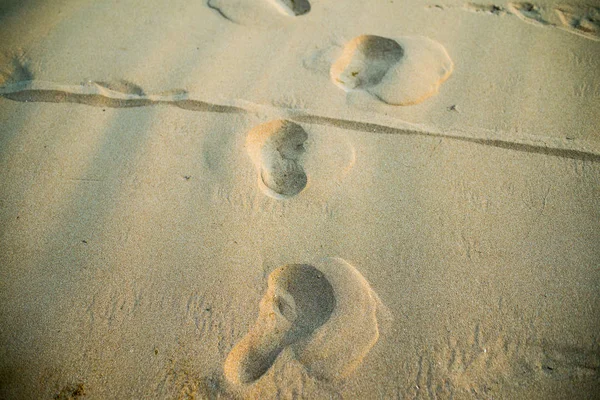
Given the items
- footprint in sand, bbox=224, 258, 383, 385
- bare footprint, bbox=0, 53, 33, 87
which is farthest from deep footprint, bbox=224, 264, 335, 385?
bare footprint, bbox=0, 53, 33, 87

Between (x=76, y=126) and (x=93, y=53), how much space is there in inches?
14.9

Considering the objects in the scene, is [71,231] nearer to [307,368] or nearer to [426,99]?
[307,368]

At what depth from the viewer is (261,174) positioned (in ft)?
4.28

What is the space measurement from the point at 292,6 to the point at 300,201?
40.2 inches

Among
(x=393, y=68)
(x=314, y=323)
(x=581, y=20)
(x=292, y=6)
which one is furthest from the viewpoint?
(x=292, y=6)

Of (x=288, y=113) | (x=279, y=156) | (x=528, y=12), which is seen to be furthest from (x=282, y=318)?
(x=528, y=12)

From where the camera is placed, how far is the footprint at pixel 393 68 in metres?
1.47

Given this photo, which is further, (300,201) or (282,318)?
(300,201)

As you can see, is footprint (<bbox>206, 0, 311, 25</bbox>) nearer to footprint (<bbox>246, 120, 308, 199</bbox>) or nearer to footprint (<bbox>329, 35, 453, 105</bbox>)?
footprint (<bbox>329, 35, 453, 105</bbox>)

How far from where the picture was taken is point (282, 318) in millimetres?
1072

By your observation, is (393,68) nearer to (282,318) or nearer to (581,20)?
(581,20)

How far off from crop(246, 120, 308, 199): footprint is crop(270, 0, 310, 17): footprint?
2.13 feet

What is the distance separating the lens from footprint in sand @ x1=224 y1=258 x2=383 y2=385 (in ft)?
3.29

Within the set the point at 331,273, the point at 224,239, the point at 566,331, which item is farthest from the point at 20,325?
the point at 566,331
